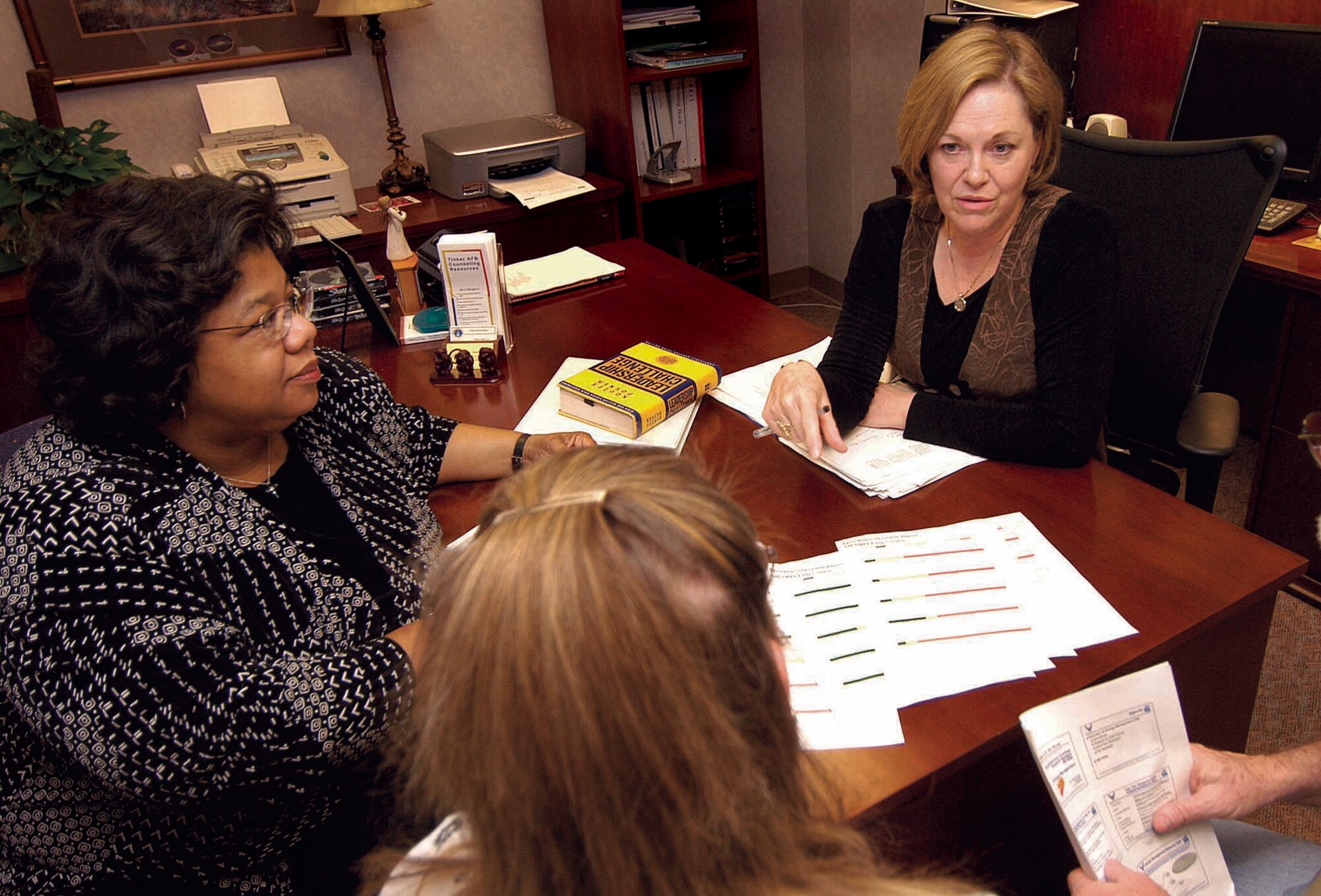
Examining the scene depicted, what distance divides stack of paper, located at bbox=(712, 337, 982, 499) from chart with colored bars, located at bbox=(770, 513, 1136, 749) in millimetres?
127

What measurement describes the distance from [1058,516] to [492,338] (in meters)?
1.13

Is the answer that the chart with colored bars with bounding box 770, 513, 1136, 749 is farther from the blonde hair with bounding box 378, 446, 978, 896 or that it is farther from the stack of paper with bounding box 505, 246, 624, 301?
the stack of paper with bounding box 505, 246, 624, 301

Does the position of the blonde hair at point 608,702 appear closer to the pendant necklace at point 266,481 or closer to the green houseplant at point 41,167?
the pendant necklace at point 266,481

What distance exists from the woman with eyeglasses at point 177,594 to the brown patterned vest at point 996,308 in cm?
97

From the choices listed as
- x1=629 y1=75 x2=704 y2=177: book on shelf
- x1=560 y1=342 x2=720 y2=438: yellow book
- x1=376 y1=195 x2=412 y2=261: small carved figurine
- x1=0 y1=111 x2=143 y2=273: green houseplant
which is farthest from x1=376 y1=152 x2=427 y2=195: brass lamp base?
x1=560 y1=342 x2=720 y2=438: yellow book

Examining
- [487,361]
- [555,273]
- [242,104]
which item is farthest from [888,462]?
[242,104]

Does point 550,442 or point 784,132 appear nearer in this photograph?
point 550,442

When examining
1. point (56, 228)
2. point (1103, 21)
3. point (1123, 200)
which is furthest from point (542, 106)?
point (56, 228)

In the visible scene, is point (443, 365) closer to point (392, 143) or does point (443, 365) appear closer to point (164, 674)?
point (164, 674)

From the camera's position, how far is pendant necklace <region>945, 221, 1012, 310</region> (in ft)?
5.07

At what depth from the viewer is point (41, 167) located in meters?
2.27

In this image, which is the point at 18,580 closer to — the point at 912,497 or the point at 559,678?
the point at 559,678

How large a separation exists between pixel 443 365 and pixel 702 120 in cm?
196

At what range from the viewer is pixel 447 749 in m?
0.55
